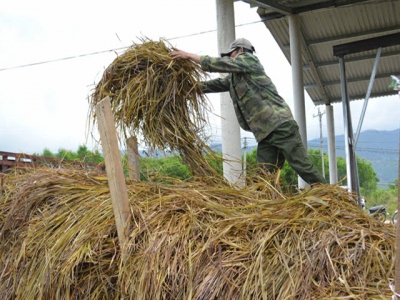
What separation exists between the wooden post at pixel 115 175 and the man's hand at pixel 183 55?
977 mm

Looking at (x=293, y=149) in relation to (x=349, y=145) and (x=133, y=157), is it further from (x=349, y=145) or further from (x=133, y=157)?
(x=349, y=145)

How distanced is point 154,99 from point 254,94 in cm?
92

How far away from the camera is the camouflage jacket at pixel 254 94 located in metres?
3.94

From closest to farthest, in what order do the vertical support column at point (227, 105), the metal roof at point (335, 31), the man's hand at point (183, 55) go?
the man's hand at point (183, 55) < the vertical support column at point (227, 105) < the metal roof at point (335, 31)

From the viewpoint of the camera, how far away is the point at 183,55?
141 inches

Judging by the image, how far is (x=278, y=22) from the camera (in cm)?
1162

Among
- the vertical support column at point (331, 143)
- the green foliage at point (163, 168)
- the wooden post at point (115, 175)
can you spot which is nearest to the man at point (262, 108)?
the green foliage at point (163, 168)

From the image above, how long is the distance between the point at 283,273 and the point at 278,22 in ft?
33.9

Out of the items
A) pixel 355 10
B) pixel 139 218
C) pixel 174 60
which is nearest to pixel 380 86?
pixel 355 10

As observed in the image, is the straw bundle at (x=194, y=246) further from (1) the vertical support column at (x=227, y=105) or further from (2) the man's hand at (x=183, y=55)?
(1) the vertical support column at (x=227, y=105)

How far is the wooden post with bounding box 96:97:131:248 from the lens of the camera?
97.7 inches

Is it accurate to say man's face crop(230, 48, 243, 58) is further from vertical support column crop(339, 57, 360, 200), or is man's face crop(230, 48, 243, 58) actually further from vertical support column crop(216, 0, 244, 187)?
vertical support column crop(216, 0, 244, 187)

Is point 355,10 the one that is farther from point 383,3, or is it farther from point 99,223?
point 99,223

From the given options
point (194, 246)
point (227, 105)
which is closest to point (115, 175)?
point (194, 246)
